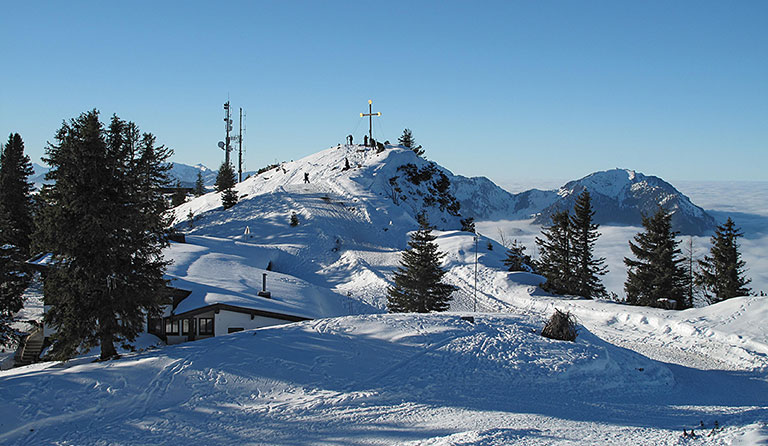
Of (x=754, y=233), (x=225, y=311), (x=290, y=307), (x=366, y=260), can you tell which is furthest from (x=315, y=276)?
(x=754, y=233)

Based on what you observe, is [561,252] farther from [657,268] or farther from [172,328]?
[172,328]

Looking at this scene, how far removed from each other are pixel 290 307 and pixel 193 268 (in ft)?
30.8

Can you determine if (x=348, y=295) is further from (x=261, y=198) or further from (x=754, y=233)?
(x=754, y=233)

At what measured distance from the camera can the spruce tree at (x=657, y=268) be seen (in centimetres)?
3644

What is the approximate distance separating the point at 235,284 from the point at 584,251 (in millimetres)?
29792

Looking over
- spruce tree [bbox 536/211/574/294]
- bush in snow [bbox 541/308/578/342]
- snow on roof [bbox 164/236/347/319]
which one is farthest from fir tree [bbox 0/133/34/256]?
spruce tree [bbox 536/211/574/294]

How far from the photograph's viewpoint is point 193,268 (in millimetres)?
31781

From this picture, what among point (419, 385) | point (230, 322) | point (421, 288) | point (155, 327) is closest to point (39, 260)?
point (155, 327)

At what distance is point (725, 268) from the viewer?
3969cm

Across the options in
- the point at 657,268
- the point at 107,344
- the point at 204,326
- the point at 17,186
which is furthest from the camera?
the point at 17,186

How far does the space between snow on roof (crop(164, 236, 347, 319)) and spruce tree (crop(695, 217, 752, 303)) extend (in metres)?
29.0

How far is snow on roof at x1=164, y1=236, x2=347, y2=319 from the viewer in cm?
2444

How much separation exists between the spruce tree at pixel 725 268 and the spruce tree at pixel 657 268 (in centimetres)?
334

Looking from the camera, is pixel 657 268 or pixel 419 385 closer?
pixel 419 385
